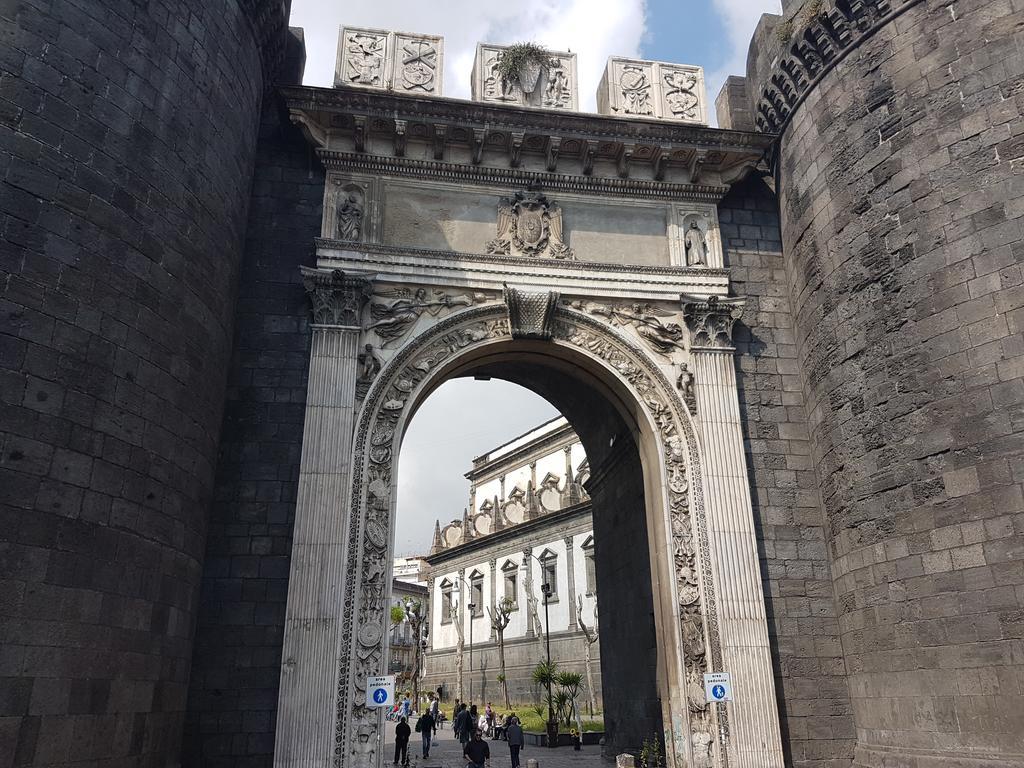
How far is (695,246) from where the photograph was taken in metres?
14.4

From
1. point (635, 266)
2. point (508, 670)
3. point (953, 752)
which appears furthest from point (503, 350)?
point (508, 670)

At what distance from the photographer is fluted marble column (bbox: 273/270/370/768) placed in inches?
419

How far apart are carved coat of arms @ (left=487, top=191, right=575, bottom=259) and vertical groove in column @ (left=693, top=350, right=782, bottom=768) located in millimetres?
3147

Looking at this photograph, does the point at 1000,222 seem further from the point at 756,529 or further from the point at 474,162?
the point at 474,162

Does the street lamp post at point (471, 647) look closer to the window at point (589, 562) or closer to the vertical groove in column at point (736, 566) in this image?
the window at point (589, 562)

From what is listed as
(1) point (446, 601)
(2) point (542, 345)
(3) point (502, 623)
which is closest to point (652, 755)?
(2) point (542, 345)

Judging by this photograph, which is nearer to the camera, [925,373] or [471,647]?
[925,373]

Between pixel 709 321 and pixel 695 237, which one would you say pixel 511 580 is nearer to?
pixel 695 237

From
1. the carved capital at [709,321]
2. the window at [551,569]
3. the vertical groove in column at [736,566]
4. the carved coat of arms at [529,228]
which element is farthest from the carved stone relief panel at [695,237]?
the window at [551,569]

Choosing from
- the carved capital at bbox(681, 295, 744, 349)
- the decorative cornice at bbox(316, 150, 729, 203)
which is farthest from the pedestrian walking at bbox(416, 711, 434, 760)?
the decorative cornice at bbox(316, 150, 729, 203)

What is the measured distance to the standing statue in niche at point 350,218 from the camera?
1336 cm

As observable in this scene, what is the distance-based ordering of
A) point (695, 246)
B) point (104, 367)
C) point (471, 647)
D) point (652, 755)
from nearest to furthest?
1. point (104, 367)
2. point (652, 755)
3. point (695, 246)
4. point (471, 647)

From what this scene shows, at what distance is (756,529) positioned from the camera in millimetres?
12766

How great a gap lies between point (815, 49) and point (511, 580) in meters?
35.7
